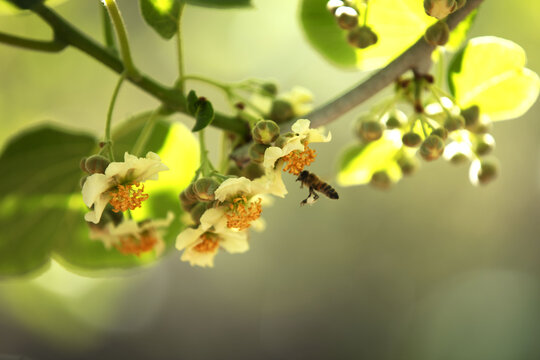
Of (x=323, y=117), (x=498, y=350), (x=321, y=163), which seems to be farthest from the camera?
(x=498, y=350)

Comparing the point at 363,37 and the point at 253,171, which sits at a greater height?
the point at 363,37

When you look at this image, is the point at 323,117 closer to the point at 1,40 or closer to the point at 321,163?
the point at 1,40

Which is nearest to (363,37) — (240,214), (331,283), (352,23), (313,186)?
(352,23)

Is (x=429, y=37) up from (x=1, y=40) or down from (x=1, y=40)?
down

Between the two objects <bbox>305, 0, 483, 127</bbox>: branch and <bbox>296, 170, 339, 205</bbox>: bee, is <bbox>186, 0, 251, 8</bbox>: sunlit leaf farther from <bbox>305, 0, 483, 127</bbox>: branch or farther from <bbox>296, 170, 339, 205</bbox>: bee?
<bbox>296, 170, 339, 205</bbox>: bee

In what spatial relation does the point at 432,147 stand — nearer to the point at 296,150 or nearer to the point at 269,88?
the point at 296,150

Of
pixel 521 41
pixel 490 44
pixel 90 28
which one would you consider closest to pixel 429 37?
pixel 490 44

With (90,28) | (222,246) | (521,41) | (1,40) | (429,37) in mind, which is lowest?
(222,246)
